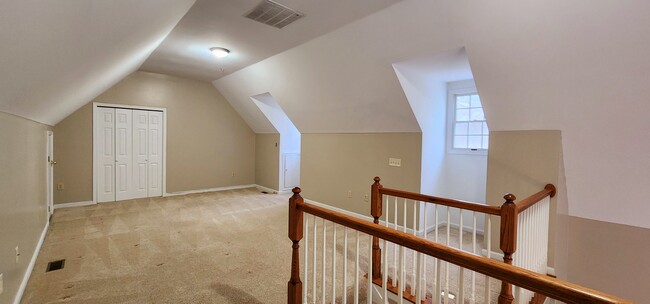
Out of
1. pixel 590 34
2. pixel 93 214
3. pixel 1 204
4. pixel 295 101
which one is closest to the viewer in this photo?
pixel 1 204

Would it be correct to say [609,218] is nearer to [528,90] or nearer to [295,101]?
[528,90]

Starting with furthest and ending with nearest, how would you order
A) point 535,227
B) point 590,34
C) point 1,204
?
point 535,227 < point 590,34 < point 1,204

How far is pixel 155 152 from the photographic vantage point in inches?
233

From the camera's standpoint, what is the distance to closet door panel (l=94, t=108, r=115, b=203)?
5266mm

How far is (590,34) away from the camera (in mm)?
1994

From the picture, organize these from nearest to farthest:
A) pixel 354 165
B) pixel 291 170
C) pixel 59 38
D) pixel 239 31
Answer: pixel 59 38 < pixel 239 31 < pixel 354 165 < pixel 291 170

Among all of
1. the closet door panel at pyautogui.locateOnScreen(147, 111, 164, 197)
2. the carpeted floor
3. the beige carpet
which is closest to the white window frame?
the carpeted floor

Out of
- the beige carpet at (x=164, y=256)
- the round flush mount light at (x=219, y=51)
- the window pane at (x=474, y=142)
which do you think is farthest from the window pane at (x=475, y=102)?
the round flush mount light at (x=219, y=51)

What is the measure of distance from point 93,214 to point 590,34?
21.5 ft

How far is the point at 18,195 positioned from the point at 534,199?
13.4 ft

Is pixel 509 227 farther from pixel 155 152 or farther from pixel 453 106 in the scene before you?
pixel 155 152

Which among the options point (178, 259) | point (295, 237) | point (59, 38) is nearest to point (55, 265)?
point (178, 259)

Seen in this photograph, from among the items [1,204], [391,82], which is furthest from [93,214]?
[391,82]

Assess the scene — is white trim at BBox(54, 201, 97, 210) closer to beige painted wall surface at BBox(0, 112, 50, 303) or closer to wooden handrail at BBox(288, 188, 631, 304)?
beige painted wall surface at BBox(0, 112, 50, 303)
